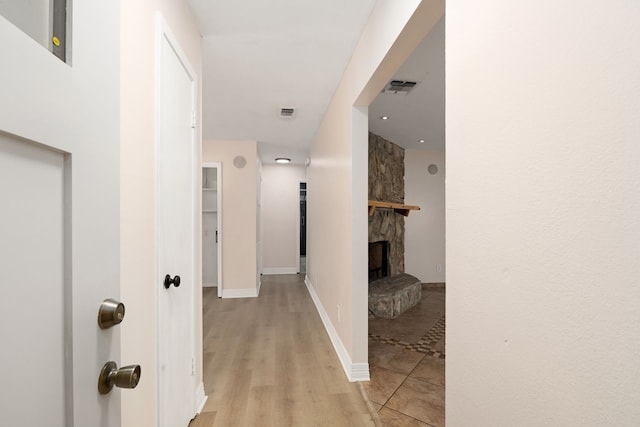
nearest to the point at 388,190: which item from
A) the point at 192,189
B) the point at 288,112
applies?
the point at 288,112

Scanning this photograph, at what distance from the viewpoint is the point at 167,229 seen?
1.55 meters

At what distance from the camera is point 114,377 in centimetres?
68

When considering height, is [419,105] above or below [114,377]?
above

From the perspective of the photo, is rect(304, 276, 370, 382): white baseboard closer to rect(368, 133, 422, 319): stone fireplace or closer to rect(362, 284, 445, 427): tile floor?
rect(362, 284, 445, 427): tile floor

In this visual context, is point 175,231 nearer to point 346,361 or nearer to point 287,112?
point 346,361

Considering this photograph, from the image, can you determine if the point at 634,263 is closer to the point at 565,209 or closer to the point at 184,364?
the point at 565,209

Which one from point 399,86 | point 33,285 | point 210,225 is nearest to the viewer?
point 33,285

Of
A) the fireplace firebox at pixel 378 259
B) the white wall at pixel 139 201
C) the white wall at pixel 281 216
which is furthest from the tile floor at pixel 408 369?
the white wall at pixel 281 216

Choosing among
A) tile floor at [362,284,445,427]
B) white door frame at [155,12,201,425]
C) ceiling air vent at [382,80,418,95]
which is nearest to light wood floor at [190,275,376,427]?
tile floor at [362,284,445,427]

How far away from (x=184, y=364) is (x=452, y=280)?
1533 mm

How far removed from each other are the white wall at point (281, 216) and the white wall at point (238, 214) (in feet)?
6.72

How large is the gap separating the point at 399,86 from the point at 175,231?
7.60 ft

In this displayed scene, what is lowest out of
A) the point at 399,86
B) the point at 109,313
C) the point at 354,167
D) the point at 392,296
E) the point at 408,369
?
the point at 408,369

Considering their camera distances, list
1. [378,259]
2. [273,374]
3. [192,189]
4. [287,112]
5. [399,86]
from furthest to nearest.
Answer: [378,259] < [287,112] < [399,86] < [273,374] < [192,189]
